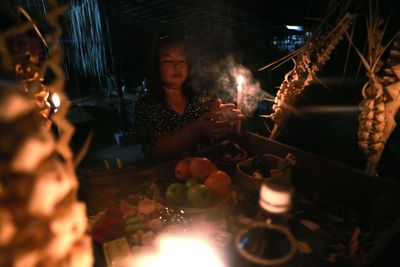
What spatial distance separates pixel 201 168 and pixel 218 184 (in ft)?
0.70

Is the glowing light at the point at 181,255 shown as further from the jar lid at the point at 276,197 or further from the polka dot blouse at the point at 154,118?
the polka dot blouse at the point at 154,118

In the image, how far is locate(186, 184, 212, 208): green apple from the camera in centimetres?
167

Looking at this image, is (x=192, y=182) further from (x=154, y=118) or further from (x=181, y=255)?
(x=154, y=118)

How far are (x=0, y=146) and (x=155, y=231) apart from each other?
4.21 feet

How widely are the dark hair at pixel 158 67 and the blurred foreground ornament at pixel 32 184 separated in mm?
2535

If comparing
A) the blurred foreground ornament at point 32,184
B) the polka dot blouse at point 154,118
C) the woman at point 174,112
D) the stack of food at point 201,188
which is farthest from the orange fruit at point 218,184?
the polka dot blouse at point 154,118

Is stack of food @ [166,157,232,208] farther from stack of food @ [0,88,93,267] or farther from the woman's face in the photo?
the woman's face

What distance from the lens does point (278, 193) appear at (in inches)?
34.7

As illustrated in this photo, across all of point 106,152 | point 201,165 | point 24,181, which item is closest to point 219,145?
point 201,165

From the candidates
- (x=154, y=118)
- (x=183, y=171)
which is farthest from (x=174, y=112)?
(x=183, y=171)

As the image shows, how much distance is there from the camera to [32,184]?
53 centimetres

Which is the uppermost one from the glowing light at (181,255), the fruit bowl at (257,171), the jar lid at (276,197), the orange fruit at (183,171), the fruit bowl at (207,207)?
the jar lid at (276,197)

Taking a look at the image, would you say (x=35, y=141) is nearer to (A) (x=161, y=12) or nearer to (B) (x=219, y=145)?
(B) (x=219, y=145)

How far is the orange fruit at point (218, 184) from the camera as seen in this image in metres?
1.76
